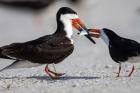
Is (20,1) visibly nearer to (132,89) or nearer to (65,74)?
(65,74)

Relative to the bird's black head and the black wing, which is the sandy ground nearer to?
the black wing

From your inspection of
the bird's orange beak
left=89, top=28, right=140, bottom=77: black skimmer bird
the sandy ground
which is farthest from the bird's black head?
the sandy ground

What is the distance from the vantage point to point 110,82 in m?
11.4

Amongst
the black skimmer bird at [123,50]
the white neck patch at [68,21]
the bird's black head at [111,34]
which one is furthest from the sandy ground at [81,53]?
the white neck patch at [68,21]

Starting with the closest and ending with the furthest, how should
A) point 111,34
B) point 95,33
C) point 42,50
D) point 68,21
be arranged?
point 42,50
point 68,21
point 111,34
point 95,33

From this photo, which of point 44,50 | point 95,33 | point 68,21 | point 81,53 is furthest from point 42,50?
point 81,53

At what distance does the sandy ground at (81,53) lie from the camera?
36.9ft

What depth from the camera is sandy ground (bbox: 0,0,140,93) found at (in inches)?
443

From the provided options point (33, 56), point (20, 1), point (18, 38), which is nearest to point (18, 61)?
point (33, 56)

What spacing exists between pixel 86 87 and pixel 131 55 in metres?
1.37

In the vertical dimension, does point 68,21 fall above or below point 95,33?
above

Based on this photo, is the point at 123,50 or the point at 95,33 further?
the point at 95,33

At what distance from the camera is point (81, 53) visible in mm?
17703

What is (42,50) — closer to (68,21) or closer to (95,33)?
(68,21)
